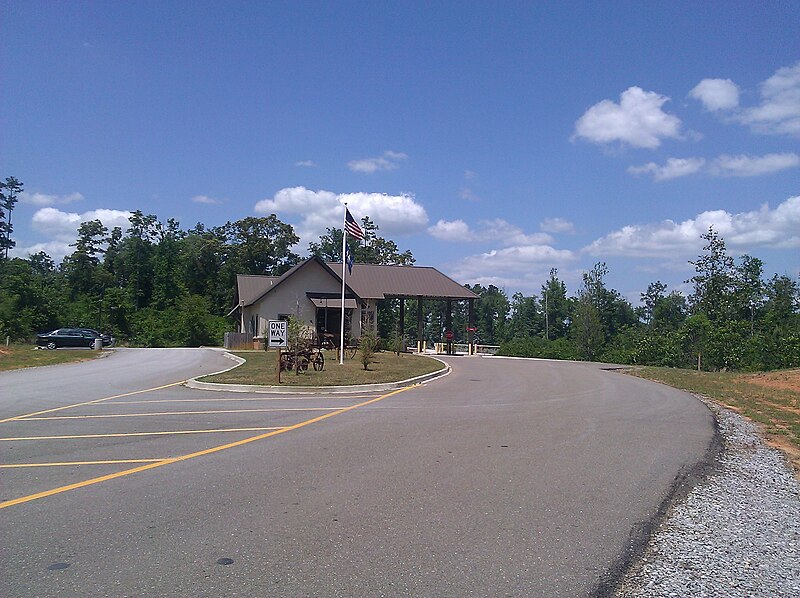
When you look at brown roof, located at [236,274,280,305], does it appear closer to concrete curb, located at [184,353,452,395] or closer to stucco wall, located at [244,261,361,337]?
stucco wall, located at [244,261,361,337]

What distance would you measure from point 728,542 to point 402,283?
45.3m

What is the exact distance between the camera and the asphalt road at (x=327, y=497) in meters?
5.12

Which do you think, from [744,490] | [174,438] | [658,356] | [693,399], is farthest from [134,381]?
[658,356]

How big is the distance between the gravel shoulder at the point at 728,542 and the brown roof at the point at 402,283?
130ft

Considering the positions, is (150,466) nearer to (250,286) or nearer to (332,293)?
(332,293)

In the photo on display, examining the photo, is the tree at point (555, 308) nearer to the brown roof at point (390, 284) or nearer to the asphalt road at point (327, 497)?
the brown roof at point (390, 284)

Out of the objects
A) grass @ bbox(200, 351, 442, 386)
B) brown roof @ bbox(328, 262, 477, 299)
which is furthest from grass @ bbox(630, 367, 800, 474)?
brown roof @ bbox(328, 262, 477, 299)

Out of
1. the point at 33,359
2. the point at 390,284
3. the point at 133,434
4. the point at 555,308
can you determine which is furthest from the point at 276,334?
the point at 555,308

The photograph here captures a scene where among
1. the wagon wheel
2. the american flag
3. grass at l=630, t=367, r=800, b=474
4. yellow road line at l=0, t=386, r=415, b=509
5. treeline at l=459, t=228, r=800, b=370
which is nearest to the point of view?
yellow road line at l=0, t=386, r=415, b=509

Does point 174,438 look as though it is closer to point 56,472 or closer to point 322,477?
point 56,472

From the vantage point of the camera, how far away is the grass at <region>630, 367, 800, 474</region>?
1362 cm

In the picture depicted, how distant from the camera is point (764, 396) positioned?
2191 centimetres

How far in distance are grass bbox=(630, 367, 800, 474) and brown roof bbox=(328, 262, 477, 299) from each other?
1879 cm

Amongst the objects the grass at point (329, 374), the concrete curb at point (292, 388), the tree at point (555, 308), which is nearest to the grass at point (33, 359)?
the grass at point (329, 374)
